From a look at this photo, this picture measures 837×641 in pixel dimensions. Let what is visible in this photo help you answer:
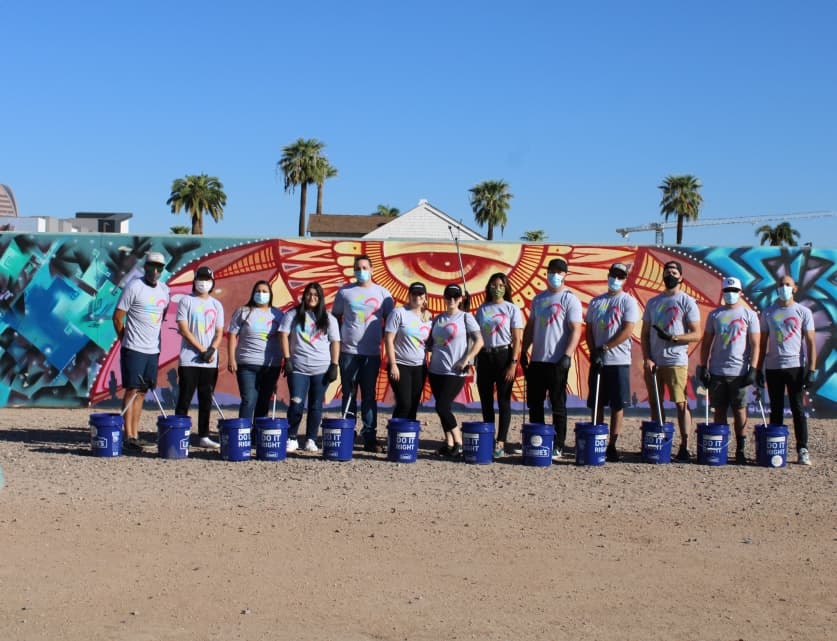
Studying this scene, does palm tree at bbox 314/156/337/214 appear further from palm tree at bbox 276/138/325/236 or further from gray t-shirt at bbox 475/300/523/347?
gray t-shirt at bbox 475/300/523/347

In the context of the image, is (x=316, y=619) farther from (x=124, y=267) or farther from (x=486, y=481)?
(x=124, y=267)

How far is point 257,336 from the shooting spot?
9.98 meters

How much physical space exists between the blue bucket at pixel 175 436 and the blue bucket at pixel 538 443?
311 centimetres

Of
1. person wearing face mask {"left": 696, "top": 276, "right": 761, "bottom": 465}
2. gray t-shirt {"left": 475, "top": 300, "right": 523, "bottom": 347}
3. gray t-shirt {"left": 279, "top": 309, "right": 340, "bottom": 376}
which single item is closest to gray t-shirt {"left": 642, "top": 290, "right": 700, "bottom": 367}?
person wearing face mask {"left": 696, "top": 276, "right": 761, "bottom": 465}

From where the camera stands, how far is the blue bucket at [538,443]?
9391 millimetres

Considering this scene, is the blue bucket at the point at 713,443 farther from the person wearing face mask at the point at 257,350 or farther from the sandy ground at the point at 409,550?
the person wearing face mask at the point at 257,350

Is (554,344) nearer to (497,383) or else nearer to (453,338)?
(497,383)

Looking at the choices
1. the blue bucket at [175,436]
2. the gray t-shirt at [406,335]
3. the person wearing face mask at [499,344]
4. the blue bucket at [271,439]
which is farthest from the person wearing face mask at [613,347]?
the blue bucket at [175,436]

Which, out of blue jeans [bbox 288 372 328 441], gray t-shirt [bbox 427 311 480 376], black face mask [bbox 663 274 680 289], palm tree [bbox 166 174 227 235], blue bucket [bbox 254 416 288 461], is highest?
palm tree [bbox 166 174 227 235]

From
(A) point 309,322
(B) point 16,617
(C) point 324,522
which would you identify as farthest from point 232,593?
(A) point 309,322

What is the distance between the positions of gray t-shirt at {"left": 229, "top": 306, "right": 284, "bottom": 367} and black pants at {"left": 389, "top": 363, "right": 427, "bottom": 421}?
3.97 feet

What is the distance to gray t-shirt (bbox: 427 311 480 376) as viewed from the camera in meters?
9.82

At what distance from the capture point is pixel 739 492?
844cm

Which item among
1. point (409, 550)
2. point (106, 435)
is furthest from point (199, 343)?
point (409, 550)
